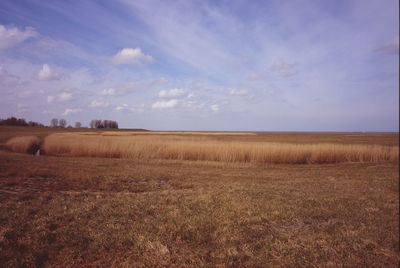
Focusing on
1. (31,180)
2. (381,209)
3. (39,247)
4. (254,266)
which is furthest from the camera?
(31,180)

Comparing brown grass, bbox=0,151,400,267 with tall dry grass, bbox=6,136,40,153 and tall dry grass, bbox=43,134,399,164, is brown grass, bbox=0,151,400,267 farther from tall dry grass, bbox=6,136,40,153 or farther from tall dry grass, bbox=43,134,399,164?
tall dry grass, bbox=6,136,40,153

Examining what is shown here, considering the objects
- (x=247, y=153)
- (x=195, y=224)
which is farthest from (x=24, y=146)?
(x=195, y=224)

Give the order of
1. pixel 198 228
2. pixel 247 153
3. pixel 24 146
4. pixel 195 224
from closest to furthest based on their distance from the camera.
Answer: pixel 198 228 < pixel 195 224 < pixel 247 153 < pixel 24 146

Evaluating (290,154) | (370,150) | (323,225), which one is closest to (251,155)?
(290,154)

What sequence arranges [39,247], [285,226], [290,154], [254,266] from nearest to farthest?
[254,266]
[39,247]
[285,226]
[290,154]

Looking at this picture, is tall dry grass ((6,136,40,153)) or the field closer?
the field

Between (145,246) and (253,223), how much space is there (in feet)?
7.74

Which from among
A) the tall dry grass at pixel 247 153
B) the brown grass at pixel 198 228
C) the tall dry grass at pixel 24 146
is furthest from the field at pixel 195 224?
the tall dry grass at pixel 24 146

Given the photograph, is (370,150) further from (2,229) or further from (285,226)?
(2,229)

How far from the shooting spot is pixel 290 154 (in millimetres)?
20500

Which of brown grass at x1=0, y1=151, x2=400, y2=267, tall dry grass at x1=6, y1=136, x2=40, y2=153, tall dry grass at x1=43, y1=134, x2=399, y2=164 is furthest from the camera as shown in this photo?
tall dry grass at x1=6, y1=136, x2=40, y2=153

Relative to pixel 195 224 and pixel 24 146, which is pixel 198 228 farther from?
pixel 24 146

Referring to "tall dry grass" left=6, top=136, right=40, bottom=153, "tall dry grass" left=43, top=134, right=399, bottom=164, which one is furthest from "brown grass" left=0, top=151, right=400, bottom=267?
"tall dry grass" left=6, top=136, right=40, bottom=153

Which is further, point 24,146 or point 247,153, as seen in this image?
point 24,146
